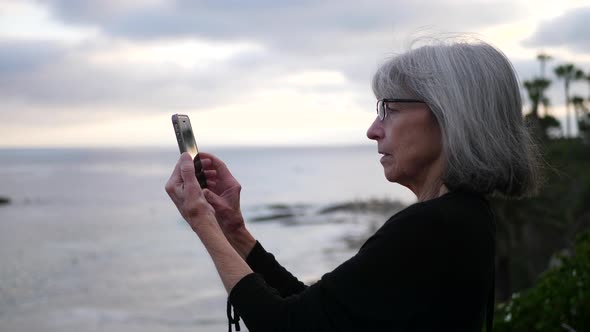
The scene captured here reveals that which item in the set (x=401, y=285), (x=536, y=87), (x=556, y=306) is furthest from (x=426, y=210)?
(x=536, y=87)

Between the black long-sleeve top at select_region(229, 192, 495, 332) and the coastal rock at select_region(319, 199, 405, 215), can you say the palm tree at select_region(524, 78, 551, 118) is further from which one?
the black long-sleeve top at select_region(229, 192, 495, 332)

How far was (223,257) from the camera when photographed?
2.08m

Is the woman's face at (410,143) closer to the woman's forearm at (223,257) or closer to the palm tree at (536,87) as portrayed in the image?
the woman's forearm at (223,257)

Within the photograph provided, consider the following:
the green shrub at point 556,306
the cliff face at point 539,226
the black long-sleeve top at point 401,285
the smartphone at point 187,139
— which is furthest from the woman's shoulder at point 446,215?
the cliff face at point 539,226

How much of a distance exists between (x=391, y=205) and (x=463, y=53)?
48.7 metres

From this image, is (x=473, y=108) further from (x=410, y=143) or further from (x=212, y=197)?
(x=212, y=197)

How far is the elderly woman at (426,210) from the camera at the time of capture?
1884mm

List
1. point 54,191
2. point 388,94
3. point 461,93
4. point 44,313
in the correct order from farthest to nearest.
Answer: point 54,191 → point 44,313 → point 388,94 → point 461,93

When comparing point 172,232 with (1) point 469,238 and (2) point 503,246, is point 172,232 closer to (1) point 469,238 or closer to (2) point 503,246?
(2) point 503,246

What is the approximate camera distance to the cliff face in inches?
806

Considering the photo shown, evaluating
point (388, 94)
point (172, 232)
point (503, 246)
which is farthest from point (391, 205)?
point (388, 94)

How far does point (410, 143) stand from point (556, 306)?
3.26 metres

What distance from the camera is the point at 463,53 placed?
2.15 m

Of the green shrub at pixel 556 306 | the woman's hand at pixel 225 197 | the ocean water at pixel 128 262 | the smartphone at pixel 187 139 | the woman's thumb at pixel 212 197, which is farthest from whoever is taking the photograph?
the ocean water at pixel 128 262
